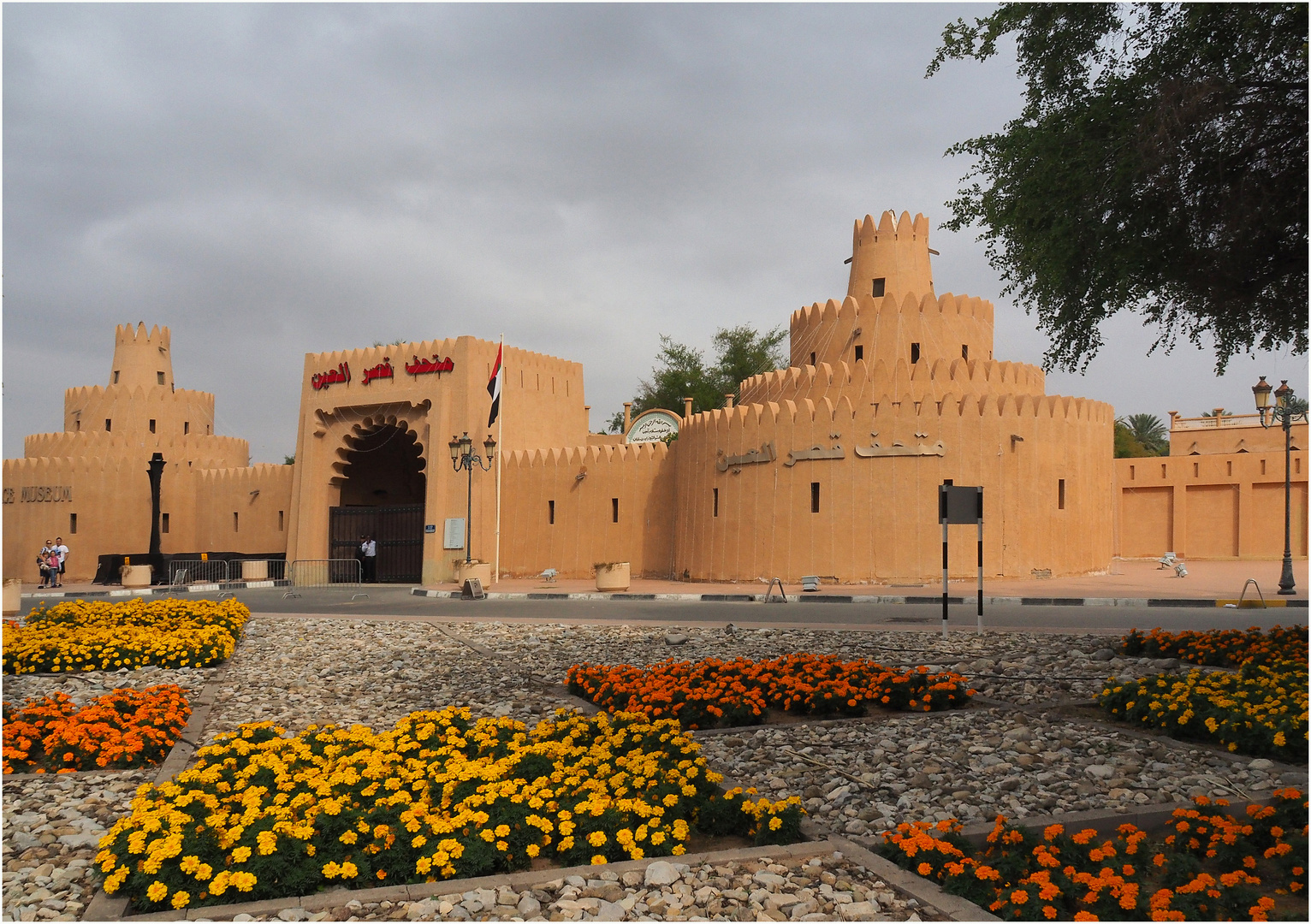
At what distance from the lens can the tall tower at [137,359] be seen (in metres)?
44.6

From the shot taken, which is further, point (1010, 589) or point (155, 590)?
point (155, 590)

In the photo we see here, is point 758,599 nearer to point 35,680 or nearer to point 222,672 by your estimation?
point 222,672

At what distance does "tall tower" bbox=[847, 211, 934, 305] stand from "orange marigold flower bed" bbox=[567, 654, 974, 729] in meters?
21.0

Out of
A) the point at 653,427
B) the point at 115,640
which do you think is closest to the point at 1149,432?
the point at 653,427

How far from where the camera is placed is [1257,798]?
555cm

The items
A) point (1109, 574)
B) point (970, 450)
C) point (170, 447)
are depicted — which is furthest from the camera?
point (170, 447)

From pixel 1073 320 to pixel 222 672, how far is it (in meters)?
10.0

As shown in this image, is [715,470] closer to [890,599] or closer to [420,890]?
[890,599]

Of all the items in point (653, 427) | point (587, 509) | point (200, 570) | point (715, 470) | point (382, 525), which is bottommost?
point (200, 570)

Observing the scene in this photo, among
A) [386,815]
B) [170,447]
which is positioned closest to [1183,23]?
[386,815]

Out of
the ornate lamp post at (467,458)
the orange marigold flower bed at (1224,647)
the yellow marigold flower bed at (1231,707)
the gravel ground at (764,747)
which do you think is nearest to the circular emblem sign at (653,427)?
the ornate lamp post at (467,458)

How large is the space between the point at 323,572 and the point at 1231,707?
103 feet

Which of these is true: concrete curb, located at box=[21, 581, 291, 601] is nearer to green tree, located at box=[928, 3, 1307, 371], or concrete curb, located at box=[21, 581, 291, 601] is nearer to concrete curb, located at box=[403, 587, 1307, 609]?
concrete curb, located at box=[403, 587, 1307, 609]

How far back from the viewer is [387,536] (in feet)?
113
